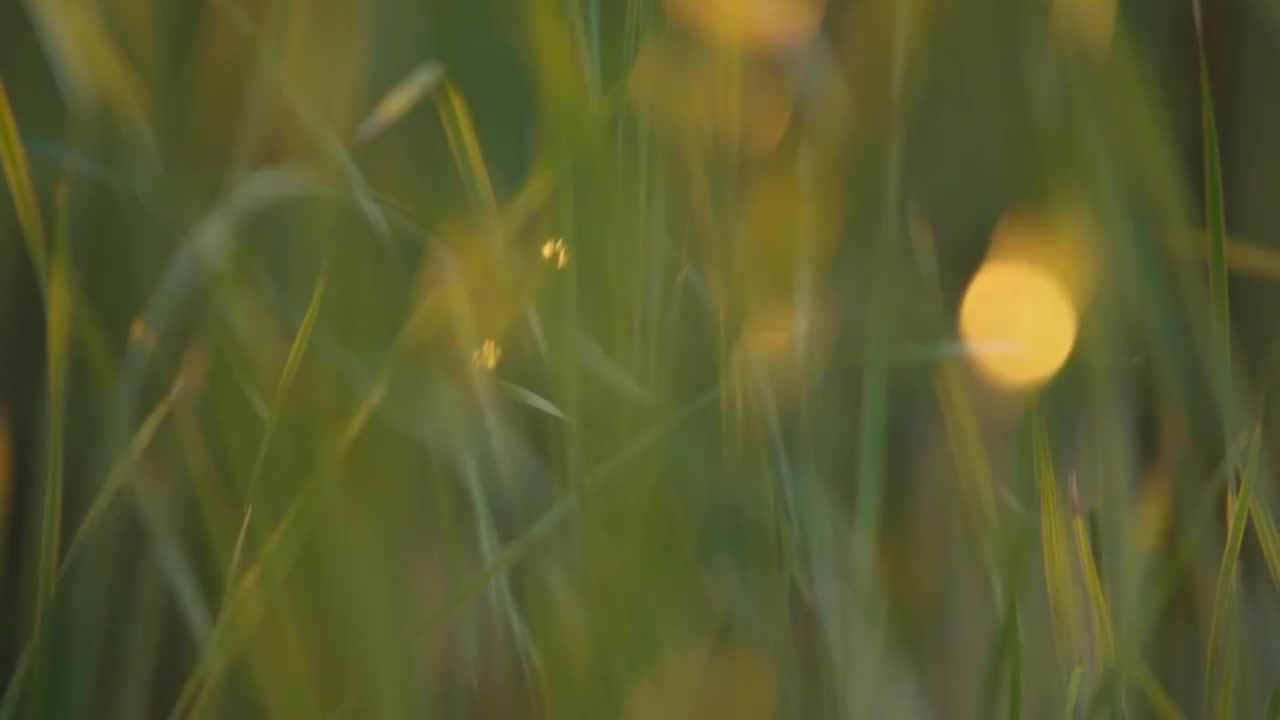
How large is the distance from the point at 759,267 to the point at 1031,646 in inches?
7.3

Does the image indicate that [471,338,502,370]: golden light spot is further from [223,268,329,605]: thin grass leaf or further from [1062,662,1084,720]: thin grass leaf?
[1062,662,1084,720]: thin grass leaf

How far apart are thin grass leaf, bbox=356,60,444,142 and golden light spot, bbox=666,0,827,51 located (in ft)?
0.31

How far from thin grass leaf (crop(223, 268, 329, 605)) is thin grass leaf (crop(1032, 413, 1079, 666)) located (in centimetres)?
26

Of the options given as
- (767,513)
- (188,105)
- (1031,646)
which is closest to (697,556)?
(767,513)

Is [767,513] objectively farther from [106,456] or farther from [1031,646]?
[106,456]

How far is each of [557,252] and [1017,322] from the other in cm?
19

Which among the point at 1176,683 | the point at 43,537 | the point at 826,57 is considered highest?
the point at 826,57

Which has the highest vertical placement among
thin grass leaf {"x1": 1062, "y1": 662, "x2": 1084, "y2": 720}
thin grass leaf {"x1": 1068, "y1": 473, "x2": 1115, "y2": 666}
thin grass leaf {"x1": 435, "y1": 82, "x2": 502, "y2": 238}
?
thin grass leaf {"x1": 435, "y1": 82, "x2": 502, "y2": 238}

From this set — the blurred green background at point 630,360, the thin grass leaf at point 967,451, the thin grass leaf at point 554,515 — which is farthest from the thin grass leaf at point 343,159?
the thin grass leaf at point 967,451

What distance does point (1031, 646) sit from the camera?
435mm

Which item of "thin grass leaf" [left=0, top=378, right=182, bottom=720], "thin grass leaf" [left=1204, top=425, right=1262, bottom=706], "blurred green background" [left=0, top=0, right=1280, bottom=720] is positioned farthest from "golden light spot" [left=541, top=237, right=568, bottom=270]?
"thin grass leaf" [left=1204, top=425, right=1262, bottom=706]

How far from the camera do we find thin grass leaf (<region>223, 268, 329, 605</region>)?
37 centimetres

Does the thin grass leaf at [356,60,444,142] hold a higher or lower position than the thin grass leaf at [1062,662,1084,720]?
higher

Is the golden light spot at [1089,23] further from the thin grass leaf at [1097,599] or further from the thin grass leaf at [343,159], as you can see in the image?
the thin grass leaf at [343,159]
